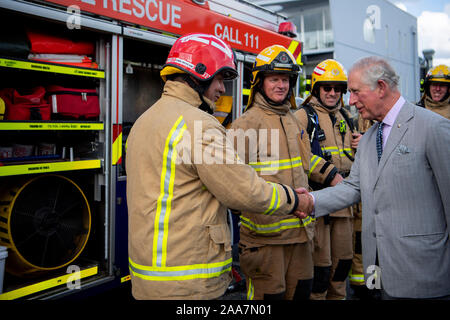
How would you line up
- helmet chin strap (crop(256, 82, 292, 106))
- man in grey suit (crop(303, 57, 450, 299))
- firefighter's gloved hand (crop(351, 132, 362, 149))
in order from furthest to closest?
firefighter's gloved hand (crop(351, 132, 362, 149)) < helmet chin strap (crop(256, 82, 292, 106)) < man in grey suit (crop(303, 57, 450, 299))

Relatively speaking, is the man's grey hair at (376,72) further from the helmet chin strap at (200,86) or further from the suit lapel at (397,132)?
the helmet chin strap at (200,86)

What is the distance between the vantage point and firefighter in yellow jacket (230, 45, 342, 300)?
2.91 m

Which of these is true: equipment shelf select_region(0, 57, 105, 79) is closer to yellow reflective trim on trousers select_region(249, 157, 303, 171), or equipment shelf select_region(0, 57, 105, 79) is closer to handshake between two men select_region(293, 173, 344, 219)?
yellow reflective trim on trousers select_region(249, 157, 303, 171)

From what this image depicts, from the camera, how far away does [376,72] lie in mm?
2205

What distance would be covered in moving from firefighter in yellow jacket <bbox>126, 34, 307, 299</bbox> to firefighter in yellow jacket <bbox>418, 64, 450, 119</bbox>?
13.4ft

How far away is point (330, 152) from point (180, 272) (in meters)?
2.29

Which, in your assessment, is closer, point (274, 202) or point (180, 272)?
point (180, 272)

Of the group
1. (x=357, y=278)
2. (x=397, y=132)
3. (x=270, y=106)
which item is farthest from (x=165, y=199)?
(x=357, y=278)

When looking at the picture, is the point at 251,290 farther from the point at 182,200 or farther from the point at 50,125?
the point at 50,125

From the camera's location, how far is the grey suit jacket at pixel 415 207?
6.63ft

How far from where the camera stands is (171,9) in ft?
12.0

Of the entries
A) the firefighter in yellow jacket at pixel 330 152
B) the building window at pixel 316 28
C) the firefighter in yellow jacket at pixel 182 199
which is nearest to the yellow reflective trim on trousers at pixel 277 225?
A: the firefighter in yellow jacket at pixel 330 152

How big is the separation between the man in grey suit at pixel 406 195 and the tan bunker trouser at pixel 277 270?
0.80 m

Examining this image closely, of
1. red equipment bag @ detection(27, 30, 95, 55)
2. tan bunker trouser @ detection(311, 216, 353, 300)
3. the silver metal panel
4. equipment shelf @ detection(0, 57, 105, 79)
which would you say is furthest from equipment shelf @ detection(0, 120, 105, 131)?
tan bunker trouser @ detection(311, 216, 353, 300)
